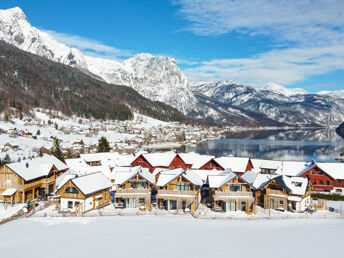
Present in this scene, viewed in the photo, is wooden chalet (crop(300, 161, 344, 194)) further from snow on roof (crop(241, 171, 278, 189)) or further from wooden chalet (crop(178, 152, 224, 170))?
wooden chalet (crop(178, 152, 224, 170))

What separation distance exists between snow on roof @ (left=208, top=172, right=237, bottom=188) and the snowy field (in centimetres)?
805

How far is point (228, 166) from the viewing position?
204 ft

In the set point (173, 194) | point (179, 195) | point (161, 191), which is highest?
point (161, 191)

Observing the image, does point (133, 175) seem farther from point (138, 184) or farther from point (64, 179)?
point (64, 179)

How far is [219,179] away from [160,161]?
2574cm

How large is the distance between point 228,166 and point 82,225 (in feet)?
122

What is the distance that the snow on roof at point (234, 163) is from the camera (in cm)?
6178

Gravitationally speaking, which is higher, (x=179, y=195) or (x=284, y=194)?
(x=284, y=194)

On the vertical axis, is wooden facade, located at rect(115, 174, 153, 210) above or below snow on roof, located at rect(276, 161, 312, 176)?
below

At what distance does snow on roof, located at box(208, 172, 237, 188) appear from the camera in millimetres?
42172

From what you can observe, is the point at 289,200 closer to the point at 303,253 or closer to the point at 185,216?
the point at 185,216

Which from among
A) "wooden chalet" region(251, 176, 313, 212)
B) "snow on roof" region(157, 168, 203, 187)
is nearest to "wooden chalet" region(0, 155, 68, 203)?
"snow on roof" region(157, 168, 203, 187)

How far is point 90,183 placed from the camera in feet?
142

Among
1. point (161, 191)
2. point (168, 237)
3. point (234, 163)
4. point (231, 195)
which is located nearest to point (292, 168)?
point (234, 163)
